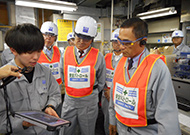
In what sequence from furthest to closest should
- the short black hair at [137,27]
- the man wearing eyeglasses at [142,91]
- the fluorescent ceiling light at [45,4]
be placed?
1. the fluorescent ceiling light at [45,4]
2. the short black hair at [137,27]
3. the man wearing eyeglasses at [142,91]

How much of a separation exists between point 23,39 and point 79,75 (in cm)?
102

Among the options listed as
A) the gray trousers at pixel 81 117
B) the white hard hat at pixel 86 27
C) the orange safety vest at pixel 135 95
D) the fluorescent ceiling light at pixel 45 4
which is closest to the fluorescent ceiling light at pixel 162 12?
the fluorescent ceiling light at pixel 45 4

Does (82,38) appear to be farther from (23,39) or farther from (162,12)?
(162,12)

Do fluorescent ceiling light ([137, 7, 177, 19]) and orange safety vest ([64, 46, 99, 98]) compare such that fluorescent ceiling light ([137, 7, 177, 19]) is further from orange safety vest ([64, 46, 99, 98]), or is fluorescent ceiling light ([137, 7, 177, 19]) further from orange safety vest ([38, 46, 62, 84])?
orange safety vest ([38, 46, 62, 84])

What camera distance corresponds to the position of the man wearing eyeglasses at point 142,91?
3.18 ft

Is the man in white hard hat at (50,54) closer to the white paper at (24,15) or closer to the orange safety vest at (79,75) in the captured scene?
the orange safety vest at (79,75)

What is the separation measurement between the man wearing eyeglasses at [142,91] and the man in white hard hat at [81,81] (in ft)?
2.18

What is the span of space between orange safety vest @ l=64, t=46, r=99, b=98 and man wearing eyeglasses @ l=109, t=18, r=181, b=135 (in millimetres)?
647

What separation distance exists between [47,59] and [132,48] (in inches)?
63.9

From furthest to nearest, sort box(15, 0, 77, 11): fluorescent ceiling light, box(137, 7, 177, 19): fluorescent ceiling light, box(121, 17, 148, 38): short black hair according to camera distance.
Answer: box(137, 7, 177, 19): fluorescent ceiling light, box(15, 0, 77, 11): fluorescent ceiling light, box(121, 17, 148, 38): short black hair

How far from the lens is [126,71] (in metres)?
1.22

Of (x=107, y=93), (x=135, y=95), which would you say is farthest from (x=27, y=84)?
(x=107, y=93)

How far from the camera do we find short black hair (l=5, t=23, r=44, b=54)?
866 millimetres

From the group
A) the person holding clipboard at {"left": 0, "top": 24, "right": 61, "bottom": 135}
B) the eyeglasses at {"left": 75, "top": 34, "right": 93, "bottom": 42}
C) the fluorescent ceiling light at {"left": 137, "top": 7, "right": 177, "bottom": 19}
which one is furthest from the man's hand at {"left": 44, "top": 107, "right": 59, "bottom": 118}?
the fluorescent ceiling light at {"left": 137, "top": 7, "right": 177, "bottom": 19}
